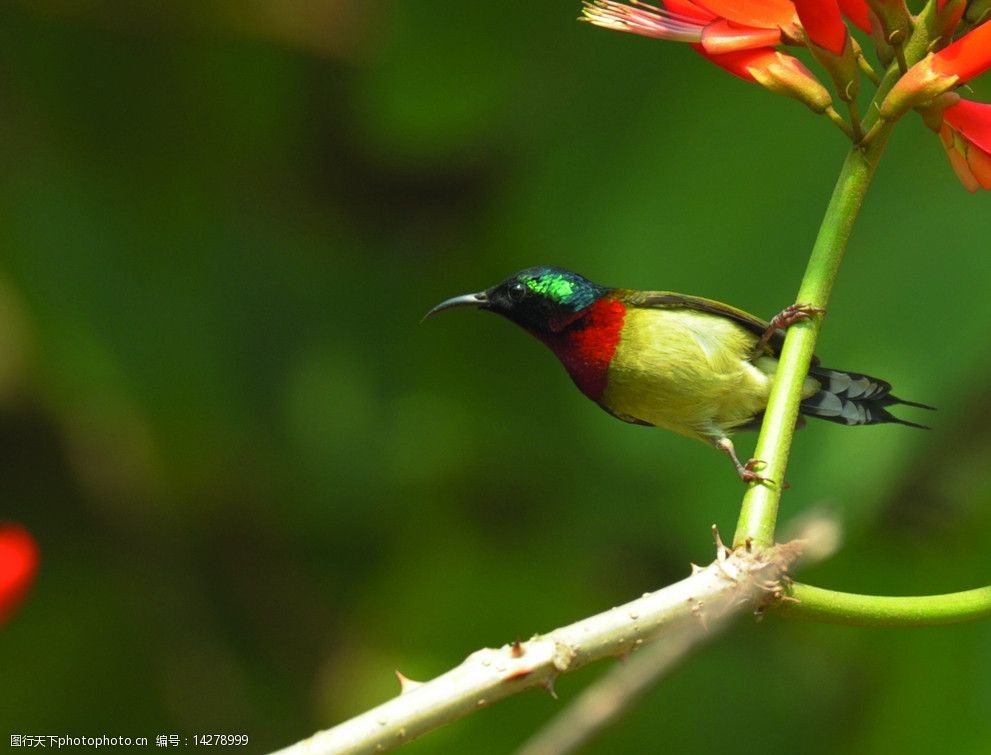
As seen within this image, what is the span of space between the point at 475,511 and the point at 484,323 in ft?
1.47

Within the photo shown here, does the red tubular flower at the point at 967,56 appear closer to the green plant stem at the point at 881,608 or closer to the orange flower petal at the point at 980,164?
the orange flower petal at the point at 980,164

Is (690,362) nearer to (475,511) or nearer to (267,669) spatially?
(475,511)

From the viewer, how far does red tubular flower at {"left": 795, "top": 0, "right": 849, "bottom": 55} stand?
1105mm

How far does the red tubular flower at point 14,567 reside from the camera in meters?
0.88

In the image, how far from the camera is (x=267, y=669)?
2951 millimetres

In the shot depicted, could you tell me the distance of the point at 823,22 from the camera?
111 centimetres

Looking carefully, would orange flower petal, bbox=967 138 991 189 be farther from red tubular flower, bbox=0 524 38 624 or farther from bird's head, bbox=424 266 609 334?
red tubular flower, bbox=0 524 38 624

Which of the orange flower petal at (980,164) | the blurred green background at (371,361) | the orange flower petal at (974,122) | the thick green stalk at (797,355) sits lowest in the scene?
the blurred green background at (371,361)

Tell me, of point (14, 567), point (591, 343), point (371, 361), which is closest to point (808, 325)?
point (14, 567)

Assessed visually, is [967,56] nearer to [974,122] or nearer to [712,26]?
[974,122]

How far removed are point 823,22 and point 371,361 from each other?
1.98m

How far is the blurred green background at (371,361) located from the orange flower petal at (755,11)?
1.37 meters

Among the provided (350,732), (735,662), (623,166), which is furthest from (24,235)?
(350,732)

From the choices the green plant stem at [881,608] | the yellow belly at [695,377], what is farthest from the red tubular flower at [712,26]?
the yellow belly at [695,377]
